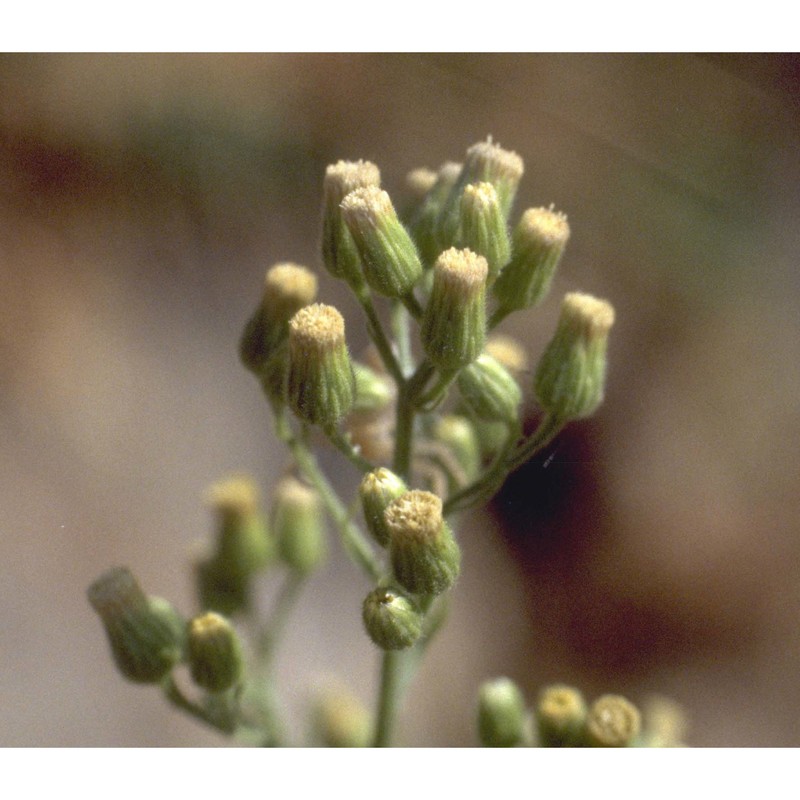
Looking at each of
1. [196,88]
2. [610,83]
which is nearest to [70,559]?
[196,88]

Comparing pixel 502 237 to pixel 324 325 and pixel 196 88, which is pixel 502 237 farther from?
pixel 196 88

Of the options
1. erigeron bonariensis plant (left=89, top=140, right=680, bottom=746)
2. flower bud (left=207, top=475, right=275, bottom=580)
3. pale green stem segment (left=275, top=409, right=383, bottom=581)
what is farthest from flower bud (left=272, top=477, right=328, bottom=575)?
pale green stem segment (left=275, top=409, right=383, bottom=581)

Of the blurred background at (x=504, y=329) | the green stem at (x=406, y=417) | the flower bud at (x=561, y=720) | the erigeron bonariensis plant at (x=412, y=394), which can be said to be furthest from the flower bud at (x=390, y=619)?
the blurred background at (x=504, y=329)

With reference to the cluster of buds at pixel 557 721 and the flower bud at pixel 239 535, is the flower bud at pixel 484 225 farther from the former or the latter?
the flower bud at pixel 239 535

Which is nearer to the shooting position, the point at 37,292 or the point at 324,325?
the point at 324,325

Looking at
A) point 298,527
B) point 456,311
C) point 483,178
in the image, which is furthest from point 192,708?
point 483,178

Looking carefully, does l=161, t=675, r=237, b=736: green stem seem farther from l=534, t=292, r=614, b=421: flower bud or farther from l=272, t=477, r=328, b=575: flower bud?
l=534, t=292, r=614, b=421: flower bud
